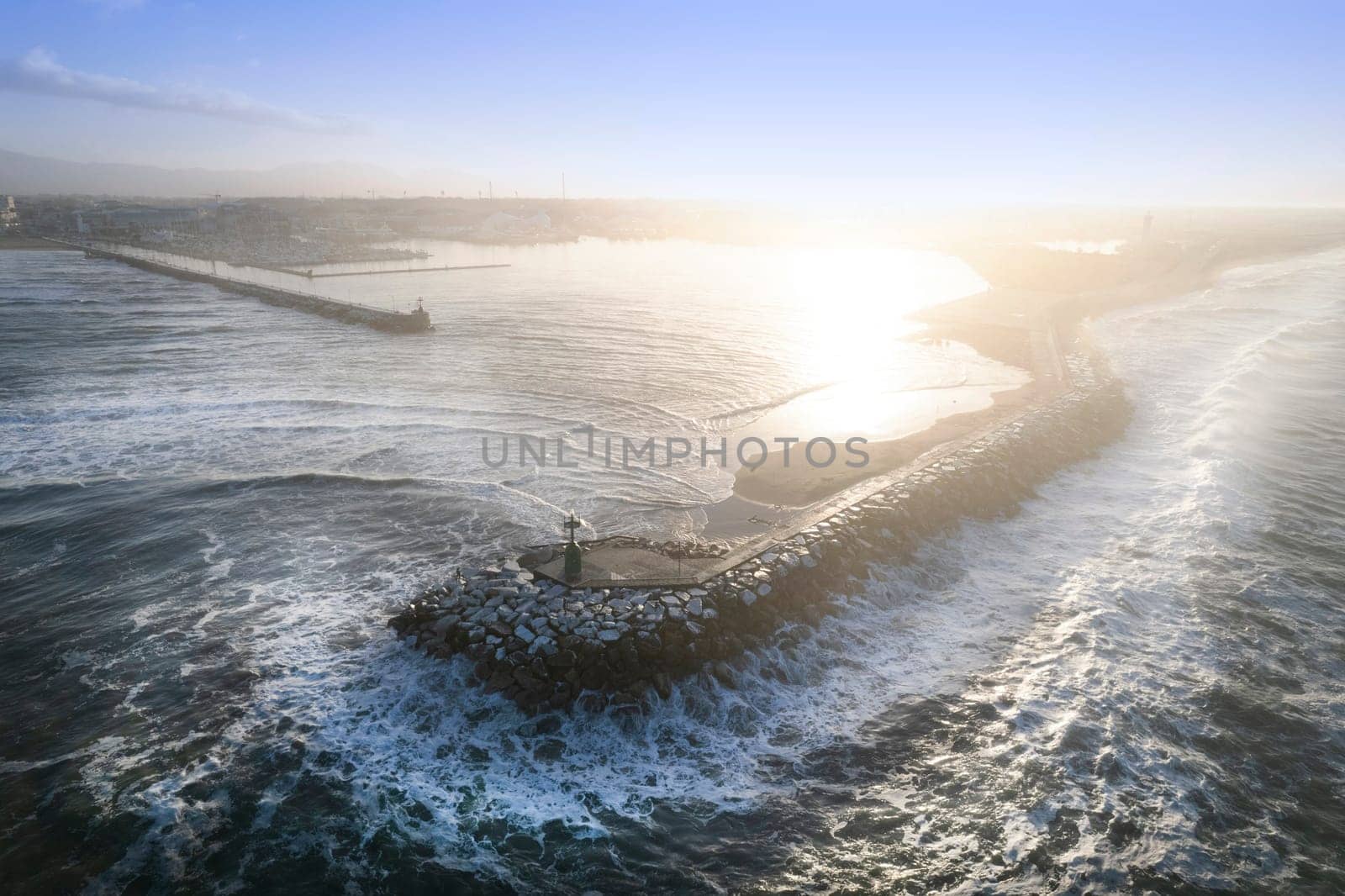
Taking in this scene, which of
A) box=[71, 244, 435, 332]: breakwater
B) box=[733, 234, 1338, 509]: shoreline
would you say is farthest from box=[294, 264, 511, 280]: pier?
box=[733, 234, 1338, 509]: shoreline

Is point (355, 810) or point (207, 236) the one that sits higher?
point (207, 236)

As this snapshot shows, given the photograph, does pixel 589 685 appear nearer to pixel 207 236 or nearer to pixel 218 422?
pixel 218 422

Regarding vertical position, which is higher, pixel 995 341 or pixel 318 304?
pixel 318 304

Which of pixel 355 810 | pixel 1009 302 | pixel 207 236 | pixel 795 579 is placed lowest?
pixel 355 810

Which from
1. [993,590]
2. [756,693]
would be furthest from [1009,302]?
[756,693]

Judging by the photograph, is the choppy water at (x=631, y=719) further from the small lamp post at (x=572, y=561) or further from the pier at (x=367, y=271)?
the pier at (x=367, y=271)

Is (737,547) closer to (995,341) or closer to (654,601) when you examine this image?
(654,601)

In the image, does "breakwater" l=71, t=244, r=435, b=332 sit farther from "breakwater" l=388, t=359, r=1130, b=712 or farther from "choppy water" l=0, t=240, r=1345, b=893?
"breakwater" l=388, t=359, r=1130, b=712

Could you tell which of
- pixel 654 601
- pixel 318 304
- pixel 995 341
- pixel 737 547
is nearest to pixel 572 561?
pixel 654 601
